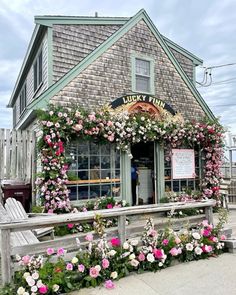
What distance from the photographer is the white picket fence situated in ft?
27.3

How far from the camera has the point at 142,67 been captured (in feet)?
34.2

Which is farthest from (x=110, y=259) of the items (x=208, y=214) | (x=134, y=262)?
(x=208, y=214)

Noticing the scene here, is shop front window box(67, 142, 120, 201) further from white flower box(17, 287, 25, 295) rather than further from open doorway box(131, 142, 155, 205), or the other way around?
white flower box(17, 287, 25, 295)

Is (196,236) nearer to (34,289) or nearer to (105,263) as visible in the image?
(105,263)

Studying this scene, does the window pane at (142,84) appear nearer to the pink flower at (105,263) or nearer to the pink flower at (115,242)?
the pink flower at (115,242)

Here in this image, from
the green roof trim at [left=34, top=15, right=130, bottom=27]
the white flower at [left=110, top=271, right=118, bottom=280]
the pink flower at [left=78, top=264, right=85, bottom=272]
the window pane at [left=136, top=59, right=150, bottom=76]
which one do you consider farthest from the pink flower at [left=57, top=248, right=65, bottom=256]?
the green roof trim at [left=34, top=15, right=130, bottom=27]

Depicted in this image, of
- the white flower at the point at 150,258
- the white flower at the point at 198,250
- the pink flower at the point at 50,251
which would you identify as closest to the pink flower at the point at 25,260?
the pink flower at the point at 50,251

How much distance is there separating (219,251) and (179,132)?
4803 millimetres

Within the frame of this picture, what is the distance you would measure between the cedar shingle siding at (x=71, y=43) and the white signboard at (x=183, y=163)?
435 centimetres

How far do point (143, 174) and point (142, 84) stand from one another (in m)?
3.02

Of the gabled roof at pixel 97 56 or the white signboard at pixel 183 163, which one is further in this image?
the white signboard at pixel 183 163

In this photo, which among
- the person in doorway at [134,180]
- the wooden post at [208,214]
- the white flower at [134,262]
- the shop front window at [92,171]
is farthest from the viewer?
the person in doorway at [134,180]

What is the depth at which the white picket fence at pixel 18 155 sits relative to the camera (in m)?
8.31

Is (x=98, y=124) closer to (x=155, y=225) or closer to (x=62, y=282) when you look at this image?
(x=155, y=225)
